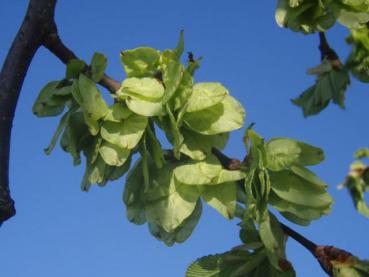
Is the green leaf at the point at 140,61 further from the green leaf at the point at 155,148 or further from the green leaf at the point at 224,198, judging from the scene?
the green leaf at the point at 224,198

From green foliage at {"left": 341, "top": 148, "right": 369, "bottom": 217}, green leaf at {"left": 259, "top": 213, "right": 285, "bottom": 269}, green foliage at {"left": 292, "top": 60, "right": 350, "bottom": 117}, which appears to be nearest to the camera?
green leaf at {"left": 259, "top": 213, "right": 285, "bottom": 269}

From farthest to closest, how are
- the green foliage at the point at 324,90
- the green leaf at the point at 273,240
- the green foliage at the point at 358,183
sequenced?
the green foliage at the point at 324,90 → the green foliage at the point at 358,183 → the green leaf at the point at 273,240

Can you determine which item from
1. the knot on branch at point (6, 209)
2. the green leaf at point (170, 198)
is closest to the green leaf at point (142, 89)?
the green leaf at point (170, 198)

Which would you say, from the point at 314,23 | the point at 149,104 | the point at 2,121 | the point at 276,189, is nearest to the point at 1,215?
the point at 2,121

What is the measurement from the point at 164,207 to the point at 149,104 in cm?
14

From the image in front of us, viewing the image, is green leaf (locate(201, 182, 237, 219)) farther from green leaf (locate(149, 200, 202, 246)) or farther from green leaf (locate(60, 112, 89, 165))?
green leaf (locate(60, 112, 89, 165))

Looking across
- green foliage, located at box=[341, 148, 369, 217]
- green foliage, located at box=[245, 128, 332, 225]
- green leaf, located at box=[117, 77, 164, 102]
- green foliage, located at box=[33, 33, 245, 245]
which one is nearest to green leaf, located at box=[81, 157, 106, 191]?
green foliage, located at box=[33, 33, 245, 245]

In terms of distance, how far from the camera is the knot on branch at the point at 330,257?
0.72 metres

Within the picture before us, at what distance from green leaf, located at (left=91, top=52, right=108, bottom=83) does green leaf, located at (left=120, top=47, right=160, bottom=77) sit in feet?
0.12

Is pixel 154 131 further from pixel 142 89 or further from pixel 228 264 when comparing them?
pixel 228 264

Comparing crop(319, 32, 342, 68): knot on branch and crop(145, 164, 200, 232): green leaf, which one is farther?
crop(319, 32, 342, 68): knot on branch

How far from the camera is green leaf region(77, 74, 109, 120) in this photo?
2.43ft

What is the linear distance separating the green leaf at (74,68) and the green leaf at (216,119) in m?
0.16

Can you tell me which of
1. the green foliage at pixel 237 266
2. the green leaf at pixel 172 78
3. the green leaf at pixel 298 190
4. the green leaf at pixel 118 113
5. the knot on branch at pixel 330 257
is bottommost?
the green foliage at pixel 237 266
